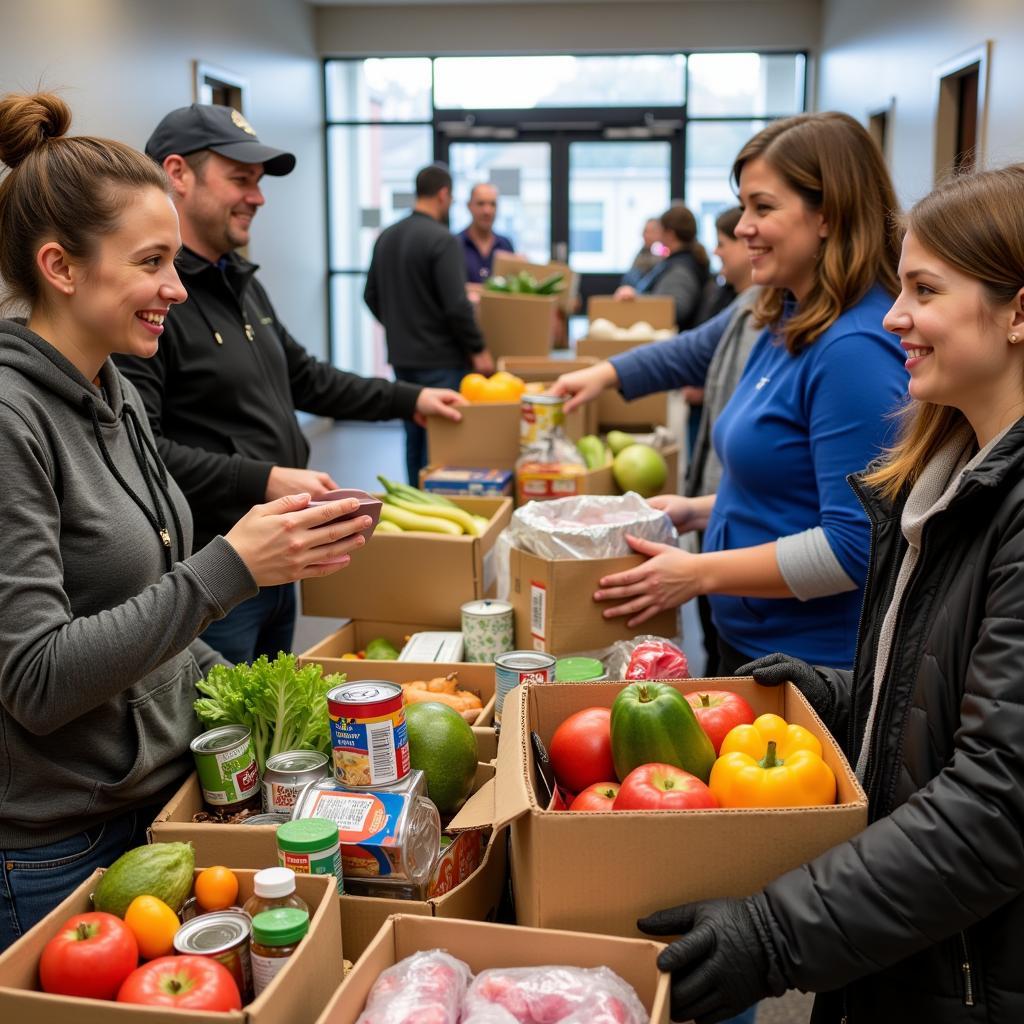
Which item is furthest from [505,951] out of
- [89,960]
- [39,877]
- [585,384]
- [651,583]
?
[585,384]

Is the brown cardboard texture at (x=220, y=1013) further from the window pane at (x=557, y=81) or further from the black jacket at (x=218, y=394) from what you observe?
the window pane at (x=557, y=81)

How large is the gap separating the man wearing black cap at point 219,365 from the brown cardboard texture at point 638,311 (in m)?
2.97

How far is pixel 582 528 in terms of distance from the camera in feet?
6.64

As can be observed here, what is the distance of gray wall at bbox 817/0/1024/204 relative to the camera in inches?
233

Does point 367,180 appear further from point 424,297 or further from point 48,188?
point 48,188

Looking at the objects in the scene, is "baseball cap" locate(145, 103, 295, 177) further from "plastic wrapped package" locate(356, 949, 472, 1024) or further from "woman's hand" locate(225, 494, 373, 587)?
"plastic wrapped package" locate(356, 949, 472, 1024)

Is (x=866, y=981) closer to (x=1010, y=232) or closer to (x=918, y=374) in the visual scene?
(x=918, y=374)

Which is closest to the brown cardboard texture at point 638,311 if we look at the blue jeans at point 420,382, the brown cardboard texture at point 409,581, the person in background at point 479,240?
the blue jeans at point 420,382

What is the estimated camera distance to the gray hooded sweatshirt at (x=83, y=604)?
1247mm

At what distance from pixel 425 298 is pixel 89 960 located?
17.0 feet

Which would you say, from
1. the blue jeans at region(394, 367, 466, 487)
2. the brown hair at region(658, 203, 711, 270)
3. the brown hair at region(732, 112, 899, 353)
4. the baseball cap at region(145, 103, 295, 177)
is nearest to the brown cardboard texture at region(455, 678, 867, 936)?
the brown hair at region(732, 112, 899, 353)

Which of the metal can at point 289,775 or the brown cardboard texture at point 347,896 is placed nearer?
the brown cardboard texture at point 347,896

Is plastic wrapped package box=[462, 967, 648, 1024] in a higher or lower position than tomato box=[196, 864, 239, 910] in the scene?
lower

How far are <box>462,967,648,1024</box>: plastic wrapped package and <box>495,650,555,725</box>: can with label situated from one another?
0.54m
